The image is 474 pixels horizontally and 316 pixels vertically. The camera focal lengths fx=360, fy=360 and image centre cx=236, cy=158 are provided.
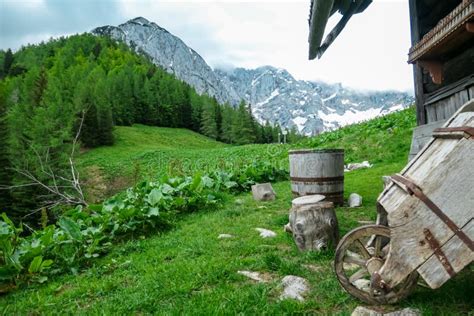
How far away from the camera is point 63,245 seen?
582cm

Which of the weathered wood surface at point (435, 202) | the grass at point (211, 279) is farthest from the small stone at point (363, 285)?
the weathered wood surface at point (435, 202)

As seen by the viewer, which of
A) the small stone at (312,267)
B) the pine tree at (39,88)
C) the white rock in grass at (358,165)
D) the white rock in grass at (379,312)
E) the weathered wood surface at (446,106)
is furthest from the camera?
the pine tree at (39,88)

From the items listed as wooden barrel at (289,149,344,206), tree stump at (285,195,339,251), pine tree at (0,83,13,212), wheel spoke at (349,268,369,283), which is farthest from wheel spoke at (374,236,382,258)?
pine tree at (0,83,13,212)

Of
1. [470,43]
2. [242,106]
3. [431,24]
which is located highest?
[242,106]

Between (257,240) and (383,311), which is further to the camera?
(257,240)

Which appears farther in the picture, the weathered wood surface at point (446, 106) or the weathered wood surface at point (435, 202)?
the weathered wood surface at point (446, 106)

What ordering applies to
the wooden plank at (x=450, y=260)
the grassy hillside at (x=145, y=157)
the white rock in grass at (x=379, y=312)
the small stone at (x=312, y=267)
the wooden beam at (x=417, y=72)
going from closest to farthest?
the wooden plank at (x=450, y=260)
the white rock in grass at (x=379, y=312)
the small stone at (x=312, y=267)
the wooden beam at (x=417, y=72)
the grassy hillside at (x=145, y=157)

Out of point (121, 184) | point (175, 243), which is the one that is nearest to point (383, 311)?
point (175, 243)

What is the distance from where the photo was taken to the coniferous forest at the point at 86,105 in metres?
37.2

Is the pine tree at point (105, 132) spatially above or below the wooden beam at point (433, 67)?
above

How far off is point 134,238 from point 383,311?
188 inches

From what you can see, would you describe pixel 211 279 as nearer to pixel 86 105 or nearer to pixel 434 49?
pixel 434 49

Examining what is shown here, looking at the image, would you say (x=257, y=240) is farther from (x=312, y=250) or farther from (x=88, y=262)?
(x=88, y=262)

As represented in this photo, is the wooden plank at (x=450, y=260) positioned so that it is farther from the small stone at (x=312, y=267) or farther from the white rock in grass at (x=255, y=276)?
the white rock in grass at (x=255, y=276)
